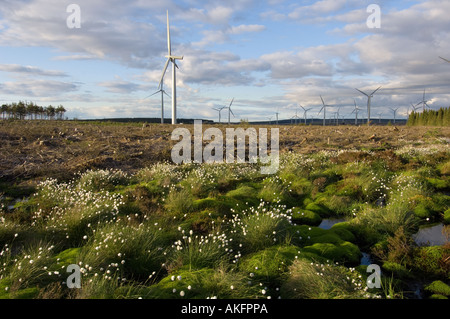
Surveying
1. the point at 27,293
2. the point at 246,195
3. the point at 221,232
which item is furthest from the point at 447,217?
the point at 27,293

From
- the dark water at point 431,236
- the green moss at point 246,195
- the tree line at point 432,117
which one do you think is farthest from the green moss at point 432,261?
the tree line at point 432,117

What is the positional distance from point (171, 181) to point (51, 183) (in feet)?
17.5

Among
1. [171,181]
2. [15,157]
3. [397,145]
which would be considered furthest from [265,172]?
[397,145]

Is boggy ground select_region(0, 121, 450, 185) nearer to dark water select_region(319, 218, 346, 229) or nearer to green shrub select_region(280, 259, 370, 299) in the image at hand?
dark water select_region(319, 218, 346, 229)

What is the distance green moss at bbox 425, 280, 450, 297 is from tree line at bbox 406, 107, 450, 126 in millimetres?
88567

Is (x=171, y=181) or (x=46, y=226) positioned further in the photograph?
(x=171, y=181)

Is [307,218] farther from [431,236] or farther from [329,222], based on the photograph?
[431,236]

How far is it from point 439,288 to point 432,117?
101 meters

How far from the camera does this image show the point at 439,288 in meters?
6.61

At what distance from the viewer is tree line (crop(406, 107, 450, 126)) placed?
8219 cm

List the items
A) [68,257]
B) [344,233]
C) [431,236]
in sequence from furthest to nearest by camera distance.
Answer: [431,236] < [344,233] < [68,257]

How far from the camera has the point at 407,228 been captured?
32.0 feet
